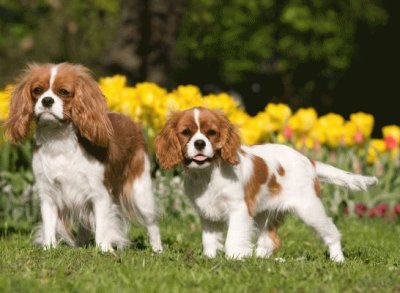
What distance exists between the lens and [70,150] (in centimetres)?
759

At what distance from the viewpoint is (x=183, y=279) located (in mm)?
5906

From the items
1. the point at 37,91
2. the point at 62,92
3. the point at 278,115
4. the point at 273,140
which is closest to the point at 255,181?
the point at 62,92

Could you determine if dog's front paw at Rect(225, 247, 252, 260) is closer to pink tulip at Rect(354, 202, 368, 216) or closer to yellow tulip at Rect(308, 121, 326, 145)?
pink tulip at Rect(354, 202, 368, 216)

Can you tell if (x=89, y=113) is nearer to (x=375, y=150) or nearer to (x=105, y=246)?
(x=105, y=246)

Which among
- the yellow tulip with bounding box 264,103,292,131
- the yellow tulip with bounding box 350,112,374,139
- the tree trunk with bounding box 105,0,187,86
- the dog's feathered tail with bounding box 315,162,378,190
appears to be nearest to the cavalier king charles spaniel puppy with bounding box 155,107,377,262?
the dog's feathered tail with bounding box 315,162,378,190

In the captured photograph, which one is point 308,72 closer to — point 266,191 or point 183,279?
point 266,191

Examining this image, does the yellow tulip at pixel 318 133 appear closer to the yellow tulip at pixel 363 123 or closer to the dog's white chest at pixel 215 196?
the yellow tulip at pixel 363 123

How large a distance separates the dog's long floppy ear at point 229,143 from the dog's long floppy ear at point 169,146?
0.34 metres

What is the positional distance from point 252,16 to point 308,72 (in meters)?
2.02


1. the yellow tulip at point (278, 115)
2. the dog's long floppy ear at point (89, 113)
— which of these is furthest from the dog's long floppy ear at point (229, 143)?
the yellow tulip at point (278, 115)

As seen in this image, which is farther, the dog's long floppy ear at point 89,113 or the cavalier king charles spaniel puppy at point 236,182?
the dog's long floppy ear at point 89,113

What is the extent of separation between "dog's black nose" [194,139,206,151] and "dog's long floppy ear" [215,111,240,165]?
18 cm

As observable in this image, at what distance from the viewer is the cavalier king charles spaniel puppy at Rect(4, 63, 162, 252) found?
294 inches

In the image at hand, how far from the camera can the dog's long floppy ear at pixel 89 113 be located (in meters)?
7.48
